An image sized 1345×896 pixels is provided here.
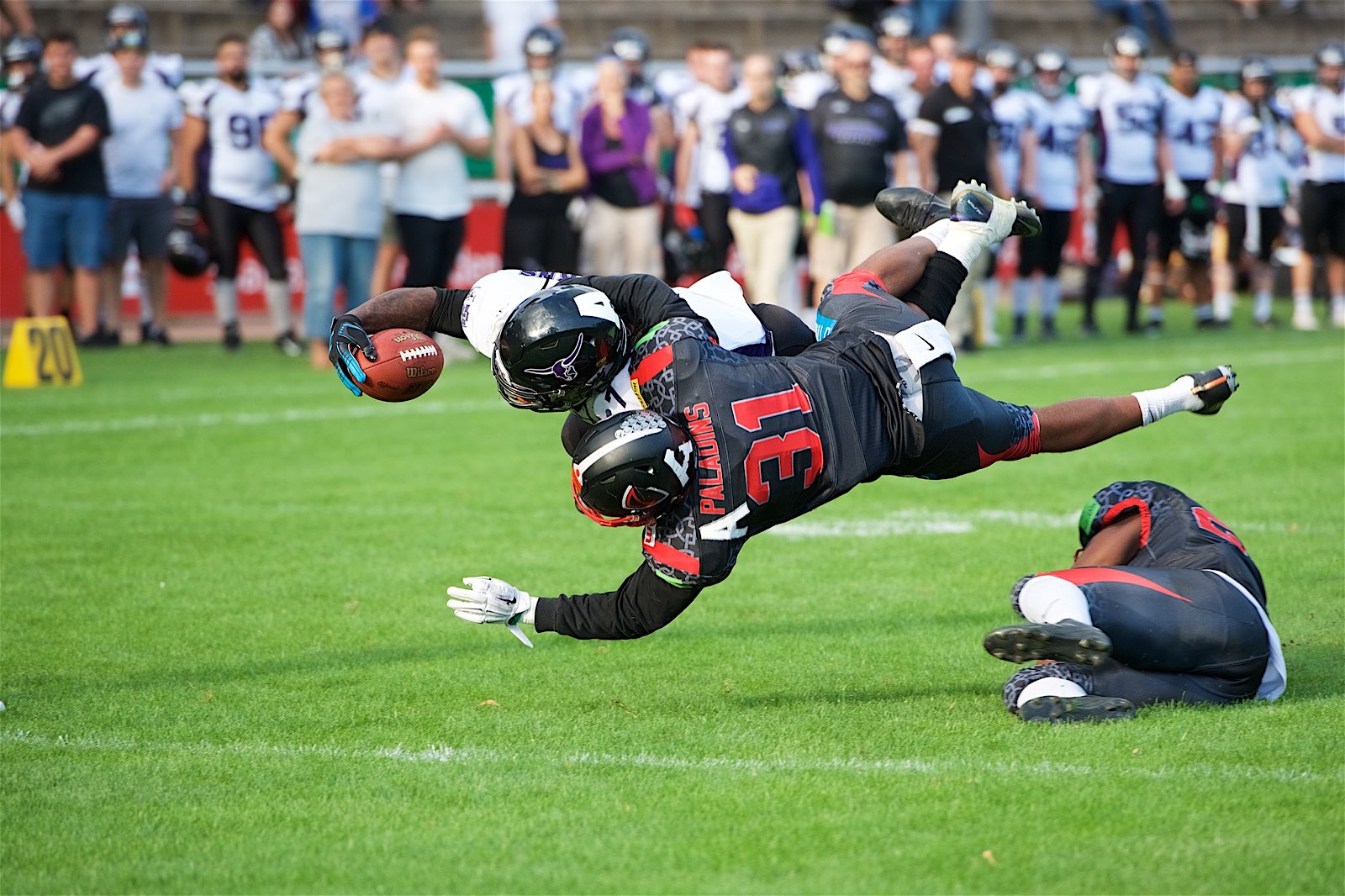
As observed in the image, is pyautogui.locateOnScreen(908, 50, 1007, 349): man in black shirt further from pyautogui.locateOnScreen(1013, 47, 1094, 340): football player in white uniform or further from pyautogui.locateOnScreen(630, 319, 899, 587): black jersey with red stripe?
pyautogui.locateOnScreen(630, 319, 899, 587): black jersey with red stripe

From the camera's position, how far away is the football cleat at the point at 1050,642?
4227 mm

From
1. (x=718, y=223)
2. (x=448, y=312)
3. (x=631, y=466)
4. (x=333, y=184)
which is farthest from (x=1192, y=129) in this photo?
(x=631, y=466)

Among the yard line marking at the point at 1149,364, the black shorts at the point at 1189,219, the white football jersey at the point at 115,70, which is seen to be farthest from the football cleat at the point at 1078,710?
the black shorts at the point at 1189,219

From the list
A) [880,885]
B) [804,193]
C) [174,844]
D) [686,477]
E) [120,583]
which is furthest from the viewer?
[804,193]

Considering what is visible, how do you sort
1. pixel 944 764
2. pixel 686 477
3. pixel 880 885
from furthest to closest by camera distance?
pixel 686 477 → pixel 944 764 → pixel 880 885

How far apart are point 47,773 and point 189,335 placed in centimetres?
1185

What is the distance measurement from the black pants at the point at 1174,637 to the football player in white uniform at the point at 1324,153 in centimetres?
1191

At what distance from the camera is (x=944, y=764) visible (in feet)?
13.8

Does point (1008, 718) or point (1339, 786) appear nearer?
point (1339, 786)

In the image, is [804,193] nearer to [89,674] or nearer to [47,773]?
[89,674]

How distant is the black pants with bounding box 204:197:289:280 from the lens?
45.3 feet

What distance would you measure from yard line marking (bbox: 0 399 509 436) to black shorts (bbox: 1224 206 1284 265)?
839 centimetres

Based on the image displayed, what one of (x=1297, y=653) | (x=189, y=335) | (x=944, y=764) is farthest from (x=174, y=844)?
(x=189, y=335)

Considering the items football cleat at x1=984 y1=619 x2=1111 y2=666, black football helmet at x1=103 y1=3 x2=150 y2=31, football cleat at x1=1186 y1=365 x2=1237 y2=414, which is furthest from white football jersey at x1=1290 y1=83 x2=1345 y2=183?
football cleat at x1=984 y1=619 x2=1111 y2=666
